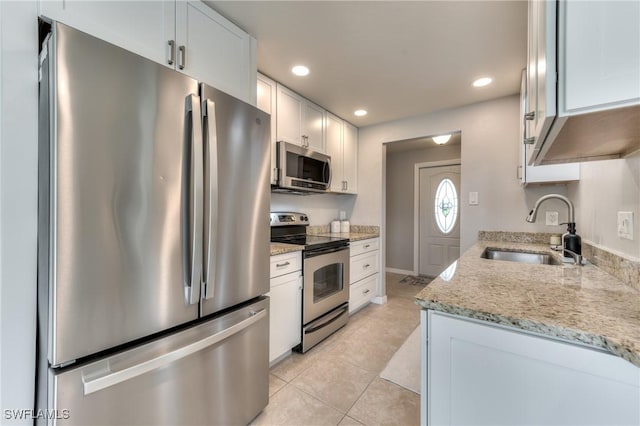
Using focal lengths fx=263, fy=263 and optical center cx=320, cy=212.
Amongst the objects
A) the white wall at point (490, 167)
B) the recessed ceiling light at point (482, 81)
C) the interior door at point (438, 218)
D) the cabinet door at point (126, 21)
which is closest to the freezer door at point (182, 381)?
the cabinet door at point (126, 21)

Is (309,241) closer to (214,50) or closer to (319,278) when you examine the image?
(319,278)

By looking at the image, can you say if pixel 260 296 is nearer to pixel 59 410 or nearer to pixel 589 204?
pixel 59 410

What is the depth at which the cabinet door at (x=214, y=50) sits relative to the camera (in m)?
1.35

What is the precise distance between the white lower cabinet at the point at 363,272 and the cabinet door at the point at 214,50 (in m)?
1.88

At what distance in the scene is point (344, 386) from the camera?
1.77 m

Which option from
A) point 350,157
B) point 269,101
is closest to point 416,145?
point 350,157

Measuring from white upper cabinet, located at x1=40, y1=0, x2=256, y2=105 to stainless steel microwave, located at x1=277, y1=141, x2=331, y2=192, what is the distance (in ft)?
2.25

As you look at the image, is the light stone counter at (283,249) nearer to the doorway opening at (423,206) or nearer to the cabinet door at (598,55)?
the cabinet door at (598,55)

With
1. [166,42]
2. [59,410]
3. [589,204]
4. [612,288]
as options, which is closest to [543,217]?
[589,204]

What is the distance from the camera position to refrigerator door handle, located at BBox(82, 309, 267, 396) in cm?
85

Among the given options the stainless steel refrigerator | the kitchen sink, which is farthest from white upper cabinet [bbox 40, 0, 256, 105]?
the kitchen sink

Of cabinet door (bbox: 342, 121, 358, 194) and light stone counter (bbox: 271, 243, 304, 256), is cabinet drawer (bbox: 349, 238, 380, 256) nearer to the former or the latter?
cabinet door (bbox: 342, 121, 358, 194)

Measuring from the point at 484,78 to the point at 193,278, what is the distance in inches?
104

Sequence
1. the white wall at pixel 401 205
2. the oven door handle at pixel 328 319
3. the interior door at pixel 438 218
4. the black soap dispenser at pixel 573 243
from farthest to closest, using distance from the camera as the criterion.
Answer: the white wall at pixel 401 205 → the interior door at pixel 438 218 → the oven door handle at pixel 328 319 → the black soap dispenser at pixel 573 243
